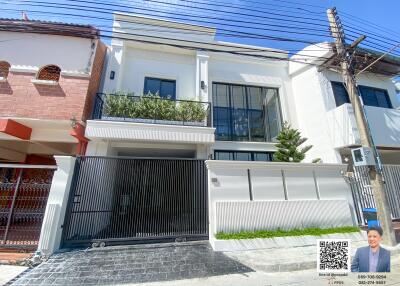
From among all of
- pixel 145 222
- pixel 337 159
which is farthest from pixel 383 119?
pixel 145 222

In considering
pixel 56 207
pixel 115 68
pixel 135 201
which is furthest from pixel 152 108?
pixel 56 207

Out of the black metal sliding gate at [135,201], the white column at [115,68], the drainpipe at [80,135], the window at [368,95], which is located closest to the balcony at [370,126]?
the window at [368,95]

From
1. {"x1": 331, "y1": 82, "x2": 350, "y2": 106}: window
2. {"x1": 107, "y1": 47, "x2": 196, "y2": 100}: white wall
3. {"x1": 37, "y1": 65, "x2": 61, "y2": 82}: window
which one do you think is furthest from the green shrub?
{"x1": 331, "y1": 82, "x2": 350, "y2": 106}: window

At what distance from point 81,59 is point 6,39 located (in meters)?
2.69

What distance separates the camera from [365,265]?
2.45m

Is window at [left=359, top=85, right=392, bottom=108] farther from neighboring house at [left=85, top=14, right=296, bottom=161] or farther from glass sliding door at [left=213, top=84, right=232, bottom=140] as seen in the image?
glass sliding door at [left=213, top=84, right=232, bottom=140]

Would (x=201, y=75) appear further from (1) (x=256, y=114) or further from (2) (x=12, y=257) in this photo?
(2) (x=12, y=257)

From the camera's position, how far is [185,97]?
8492 mm

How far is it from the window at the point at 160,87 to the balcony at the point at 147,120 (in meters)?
1.38

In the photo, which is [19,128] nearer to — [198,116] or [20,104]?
[20,104]

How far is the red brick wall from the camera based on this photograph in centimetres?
636

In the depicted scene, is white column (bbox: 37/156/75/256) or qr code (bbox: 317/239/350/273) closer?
qr code (bbox: 317/239/350/273)

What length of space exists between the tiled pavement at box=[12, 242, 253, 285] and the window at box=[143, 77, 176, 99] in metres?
6.06

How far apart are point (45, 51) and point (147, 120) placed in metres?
4.53
